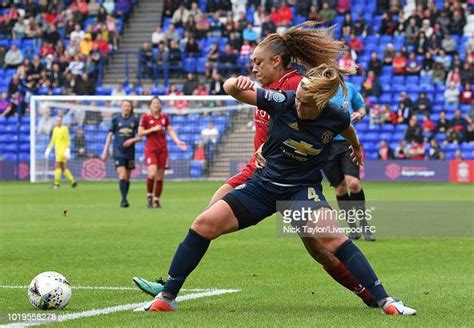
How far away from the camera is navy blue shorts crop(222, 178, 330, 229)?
780 centimetres

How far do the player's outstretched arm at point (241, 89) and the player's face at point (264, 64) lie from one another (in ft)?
2.46

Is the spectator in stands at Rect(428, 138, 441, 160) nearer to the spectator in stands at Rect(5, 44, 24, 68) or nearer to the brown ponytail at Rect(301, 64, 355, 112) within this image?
the spectator in stands at Rect(5, 44, 24, 68)

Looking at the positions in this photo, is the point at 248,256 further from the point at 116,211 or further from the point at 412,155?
the point at 412,155

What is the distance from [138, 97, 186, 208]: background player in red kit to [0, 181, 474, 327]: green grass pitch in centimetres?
146

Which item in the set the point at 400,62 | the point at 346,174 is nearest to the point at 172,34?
the point at 400,62

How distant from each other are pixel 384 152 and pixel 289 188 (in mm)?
27000

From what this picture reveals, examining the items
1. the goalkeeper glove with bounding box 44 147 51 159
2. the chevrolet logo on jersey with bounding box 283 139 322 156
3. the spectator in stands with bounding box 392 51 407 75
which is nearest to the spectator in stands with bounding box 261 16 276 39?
the spectator in stands with bounding box 392 51 407 75

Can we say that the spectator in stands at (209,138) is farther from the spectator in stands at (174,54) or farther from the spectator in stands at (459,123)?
the spectator in stands at (459,123)

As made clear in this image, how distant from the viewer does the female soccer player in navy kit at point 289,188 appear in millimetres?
7703

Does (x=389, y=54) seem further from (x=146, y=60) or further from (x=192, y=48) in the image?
(x=146, y=60)

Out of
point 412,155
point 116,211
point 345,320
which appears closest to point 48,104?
point 412,155

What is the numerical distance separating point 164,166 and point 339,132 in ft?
46.9

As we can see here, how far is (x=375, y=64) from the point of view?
36500 mm

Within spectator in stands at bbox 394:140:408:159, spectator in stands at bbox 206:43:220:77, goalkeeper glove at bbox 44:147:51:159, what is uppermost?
spectator in stands at bbox 206:43:220:77
